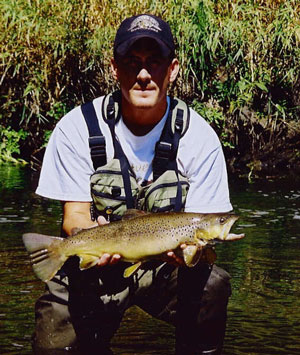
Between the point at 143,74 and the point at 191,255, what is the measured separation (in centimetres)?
87

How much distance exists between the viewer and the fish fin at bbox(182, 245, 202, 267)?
3.49m

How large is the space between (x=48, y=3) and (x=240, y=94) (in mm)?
2557

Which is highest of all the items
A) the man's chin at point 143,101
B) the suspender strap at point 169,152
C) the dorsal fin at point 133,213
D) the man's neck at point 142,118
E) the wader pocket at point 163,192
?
the man's chin at point 143,101

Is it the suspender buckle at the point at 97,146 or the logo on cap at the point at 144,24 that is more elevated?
the logo on cap at the point at 144,24

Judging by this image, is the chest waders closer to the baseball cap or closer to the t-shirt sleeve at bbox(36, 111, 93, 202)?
the t-shirt sleeve at bbox(36, 111, 93, 202)

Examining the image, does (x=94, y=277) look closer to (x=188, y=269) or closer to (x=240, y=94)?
(x=188, y=269)

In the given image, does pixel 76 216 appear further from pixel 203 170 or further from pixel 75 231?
pixel 203 170

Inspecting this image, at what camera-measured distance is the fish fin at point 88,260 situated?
11.7 ft

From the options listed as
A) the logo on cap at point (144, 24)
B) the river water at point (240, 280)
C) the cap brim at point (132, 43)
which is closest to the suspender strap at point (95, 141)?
the cap brim at point (132, 43)

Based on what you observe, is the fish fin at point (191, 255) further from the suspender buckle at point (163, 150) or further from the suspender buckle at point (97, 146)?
the suspender buckle at point (97, 146)

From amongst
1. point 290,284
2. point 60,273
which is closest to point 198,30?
point 290,284

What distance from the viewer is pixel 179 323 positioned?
3.88m

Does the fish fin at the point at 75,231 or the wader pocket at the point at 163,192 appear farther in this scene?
the wader pocket at the point at 163,192

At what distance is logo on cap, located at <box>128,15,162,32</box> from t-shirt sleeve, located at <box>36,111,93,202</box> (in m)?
0.47
